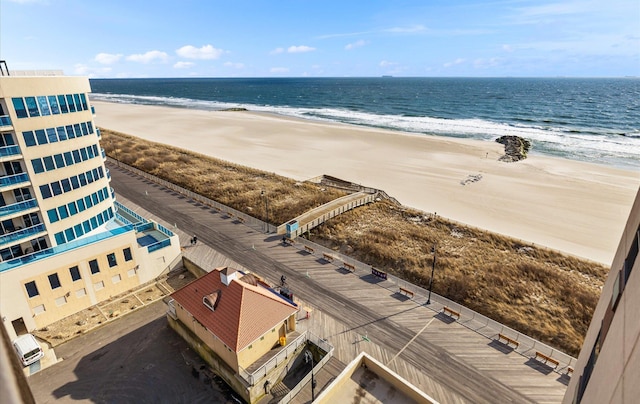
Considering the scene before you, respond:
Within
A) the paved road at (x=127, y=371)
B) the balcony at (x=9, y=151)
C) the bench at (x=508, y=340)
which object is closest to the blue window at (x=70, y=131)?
the balcony at (x=9, y=151)

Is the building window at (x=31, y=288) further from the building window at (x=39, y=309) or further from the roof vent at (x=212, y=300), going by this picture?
the roof vent at (x=212, y=300)

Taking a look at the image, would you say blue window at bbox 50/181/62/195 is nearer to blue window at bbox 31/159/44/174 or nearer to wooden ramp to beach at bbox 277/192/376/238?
blue window at bbox 31/159/44/174

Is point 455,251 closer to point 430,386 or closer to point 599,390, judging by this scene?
point 430,386

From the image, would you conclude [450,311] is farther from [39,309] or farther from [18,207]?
[18,207]

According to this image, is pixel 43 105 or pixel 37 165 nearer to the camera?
pixel 43 105

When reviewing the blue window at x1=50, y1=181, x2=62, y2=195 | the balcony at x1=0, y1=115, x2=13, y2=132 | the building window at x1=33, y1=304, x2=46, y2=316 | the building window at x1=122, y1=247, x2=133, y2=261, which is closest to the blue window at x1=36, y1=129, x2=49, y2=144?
the balcony at x1=0, y1=115, x2=13, y2=132

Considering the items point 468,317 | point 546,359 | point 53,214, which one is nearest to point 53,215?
point 53,214

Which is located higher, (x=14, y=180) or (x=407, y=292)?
(x=14, y=180)
